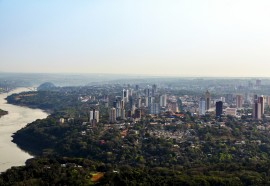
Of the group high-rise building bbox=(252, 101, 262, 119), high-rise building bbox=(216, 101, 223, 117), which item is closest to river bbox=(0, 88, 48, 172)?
high-rise building bbox=(216, 101, 223, 117)

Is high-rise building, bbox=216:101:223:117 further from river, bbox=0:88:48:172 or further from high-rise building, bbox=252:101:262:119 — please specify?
river, bbox=0:88:48:172

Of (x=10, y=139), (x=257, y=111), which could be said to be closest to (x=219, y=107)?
(x=257, y=111)

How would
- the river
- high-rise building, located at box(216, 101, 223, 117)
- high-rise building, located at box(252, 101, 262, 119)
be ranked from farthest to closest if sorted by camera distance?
high-rise building, located at box(216, 101, 223, 117), high-rise building, located at box(252, 101, 262, 119), the river

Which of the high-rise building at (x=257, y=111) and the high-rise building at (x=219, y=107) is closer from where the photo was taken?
the high-rise building at (x=257, y=111)

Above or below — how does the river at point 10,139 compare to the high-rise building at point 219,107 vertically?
below

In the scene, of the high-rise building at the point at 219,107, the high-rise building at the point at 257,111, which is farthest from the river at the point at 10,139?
the high-rise building at the point at 257,111

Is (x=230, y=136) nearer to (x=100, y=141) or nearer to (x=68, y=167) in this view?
(x=100, y=141)

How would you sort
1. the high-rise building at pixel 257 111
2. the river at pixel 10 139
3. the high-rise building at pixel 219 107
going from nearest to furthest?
the river at pixel 10 139 → the high-rise building at pixel 257 111 → the high-rise building at pixel 219 107

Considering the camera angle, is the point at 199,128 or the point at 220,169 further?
the point at 199,128

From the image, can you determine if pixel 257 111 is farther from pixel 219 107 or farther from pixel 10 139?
pixel 10 139

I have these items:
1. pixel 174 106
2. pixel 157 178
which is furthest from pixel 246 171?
pixel 174 106

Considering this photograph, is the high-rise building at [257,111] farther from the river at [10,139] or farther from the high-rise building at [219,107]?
the river at [10,139]
